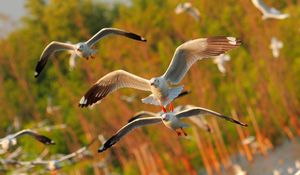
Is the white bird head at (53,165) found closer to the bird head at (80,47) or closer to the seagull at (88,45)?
the seagull at (88,45)

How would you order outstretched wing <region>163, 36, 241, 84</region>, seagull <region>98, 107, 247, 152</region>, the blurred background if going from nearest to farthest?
outstretched wing <region>163, 36, 241, 84</region> < seagull <region>98, 107, 247, 152</region> < the blurred background

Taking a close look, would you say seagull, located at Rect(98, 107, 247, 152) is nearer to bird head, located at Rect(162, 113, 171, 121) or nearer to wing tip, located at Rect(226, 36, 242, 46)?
bird head, located at Rect(162, 113, 171, 121)

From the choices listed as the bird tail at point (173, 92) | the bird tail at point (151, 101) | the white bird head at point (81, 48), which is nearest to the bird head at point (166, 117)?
the bird tail at point (151, 101)

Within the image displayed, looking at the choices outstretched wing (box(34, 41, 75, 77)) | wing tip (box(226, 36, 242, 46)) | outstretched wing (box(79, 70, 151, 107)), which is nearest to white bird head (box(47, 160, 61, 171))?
outstretched wing (box(34, 41, 75, 77))

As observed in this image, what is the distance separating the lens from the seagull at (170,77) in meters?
9.72

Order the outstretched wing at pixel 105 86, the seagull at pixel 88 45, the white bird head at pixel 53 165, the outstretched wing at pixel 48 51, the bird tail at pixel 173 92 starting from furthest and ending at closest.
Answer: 1. the white bird head at pixel 53 165
2. the outstretched wing at pixel 48 51
3. the seagull at pixel 88 45
4. the outstretched wing at pixel 105 86
5. the bird tail at pixel 173 92

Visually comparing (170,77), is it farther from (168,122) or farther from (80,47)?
(80,47)

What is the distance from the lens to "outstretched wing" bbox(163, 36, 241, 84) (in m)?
9.82

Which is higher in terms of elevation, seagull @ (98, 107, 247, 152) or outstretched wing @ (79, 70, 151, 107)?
outstretched wing @ (79, 70, 151, 107)

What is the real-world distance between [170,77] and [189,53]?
37cm

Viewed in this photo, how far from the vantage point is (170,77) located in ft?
32.7

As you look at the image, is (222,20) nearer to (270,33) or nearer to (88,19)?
(270,33)

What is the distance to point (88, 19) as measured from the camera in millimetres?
56188

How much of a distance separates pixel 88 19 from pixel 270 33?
32396 mm
